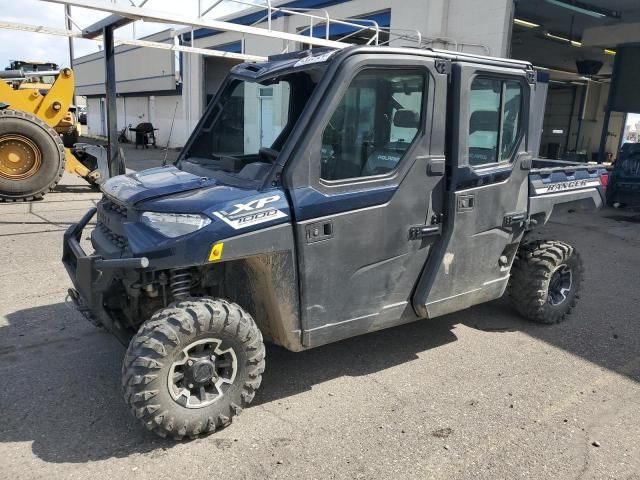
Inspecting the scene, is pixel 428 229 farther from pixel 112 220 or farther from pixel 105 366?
pixel 105 366

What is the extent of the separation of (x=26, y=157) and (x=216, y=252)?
29.3 feet

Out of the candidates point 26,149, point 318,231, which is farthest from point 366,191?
point 26,149

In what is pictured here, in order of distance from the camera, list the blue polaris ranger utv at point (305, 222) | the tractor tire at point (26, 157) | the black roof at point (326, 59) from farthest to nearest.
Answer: the tractor tire at point (26, 157)
the black roof at point (326, 59)
the blue polaris ranger utv at point (305, 222)

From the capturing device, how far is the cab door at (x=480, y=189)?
3.74 metres

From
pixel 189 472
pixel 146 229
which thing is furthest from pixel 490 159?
pixel 189 472

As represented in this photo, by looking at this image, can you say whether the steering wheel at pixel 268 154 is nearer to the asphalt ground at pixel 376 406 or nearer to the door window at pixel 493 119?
the door window at pixel 493 119

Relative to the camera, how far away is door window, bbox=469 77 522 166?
3840 millimetres

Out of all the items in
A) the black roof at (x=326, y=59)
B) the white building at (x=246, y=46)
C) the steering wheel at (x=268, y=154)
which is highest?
the white building at (x=246, y=46)

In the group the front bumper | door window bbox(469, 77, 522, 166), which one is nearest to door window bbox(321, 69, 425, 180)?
door window bbox(469, 77, 522, 166)

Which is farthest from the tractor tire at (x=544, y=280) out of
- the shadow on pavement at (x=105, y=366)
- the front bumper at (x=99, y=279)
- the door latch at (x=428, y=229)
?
the front bumper at (x=99, y=279)

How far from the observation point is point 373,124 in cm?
345

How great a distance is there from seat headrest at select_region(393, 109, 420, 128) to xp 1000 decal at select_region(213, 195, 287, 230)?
101 centimetres

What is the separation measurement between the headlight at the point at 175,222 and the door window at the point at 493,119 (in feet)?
6.67

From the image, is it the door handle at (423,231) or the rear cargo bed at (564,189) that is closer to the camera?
the door handle at (423,231)
